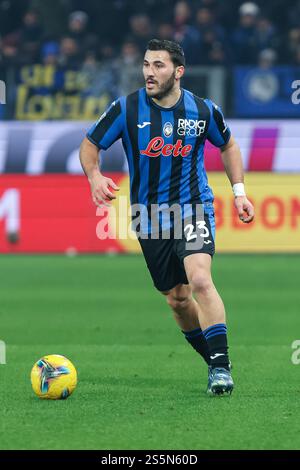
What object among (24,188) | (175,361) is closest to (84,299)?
(175,361)

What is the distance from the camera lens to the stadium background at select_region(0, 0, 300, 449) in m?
10.9

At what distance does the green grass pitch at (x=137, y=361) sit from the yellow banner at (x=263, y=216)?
4.38 ft

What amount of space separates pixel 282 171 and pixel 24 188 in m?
4.04

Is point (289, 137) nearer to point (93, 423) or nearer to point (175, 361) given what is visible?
point (175, 361)

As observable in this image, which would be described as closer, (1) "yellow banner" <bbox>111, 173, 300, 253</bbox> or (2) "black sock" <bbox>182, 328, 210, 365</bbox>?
(2) "black sock" <bbox>182, 328, 210, 365</bbox>

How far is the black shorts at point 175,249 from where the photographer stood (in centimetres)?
736

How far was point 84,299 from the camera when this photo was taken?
1280 cm

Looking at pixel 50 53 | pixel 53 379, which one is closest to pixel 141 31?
pixel 50 53

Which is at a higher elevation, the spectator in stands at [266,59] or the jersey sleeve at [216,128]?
the spectator in stands at [266,59]
